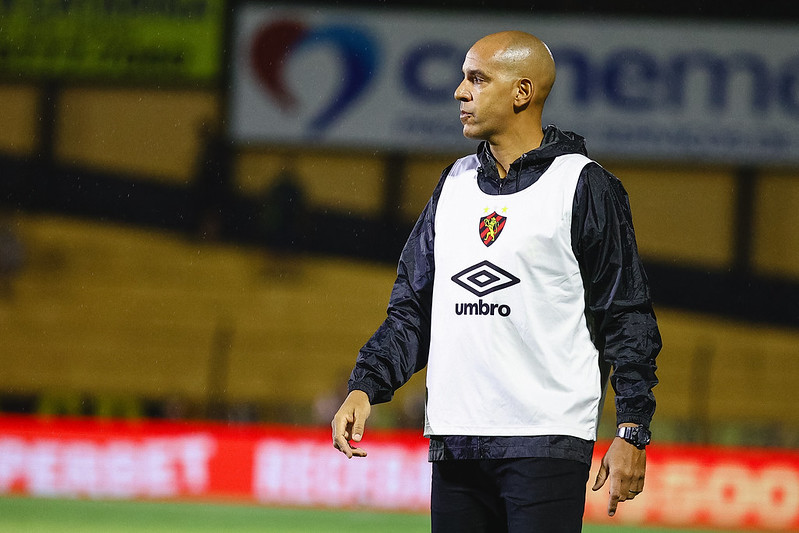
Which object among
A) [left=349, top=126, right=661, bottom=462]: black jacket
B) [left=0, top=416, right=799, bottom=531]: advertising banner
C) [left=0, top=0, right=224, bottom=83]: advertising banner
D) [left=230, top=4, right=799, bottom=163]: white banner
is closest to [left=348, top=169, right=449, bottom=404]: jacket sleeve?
[left=349, top=126, right=661, bottom=462]: black jacket

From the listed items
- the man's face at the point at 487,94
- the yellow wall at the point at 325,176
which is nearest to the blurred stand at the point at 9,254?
the yellow wall at the point at 325,176

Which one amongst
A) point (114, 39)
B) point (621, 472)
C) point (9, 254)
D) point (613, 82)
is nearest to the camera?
point (621, 472)

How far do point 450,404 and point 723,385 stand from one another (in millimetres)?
10613

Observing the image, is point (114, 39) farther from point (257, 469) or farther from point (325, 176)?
point (257, 469)

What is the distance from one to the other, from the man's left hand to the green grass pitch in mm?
5182

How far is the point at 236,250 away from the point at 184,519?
5.34 meters

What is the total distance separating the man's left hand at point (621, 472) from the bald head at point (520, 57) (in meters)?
0.74

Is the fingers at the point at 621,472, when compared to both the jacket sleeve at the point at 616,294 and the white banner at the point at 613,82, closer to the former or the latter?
the jacket sleeve at the point at 616,294

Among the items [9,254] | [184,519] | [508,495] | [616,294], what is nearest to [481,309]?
[616,294]

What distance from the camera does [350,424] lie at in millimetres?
2455

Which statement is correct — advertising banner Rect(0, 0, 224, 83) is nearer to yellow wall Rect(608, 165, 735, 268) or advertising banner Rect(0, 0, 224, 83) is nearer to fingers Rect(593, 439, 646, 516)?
yellow wall Rect(608, 165, 735, 268)

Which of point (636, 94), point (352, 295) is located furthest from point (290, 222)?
point (636, 94)

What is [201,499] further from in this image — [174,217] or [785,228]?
[785,228]

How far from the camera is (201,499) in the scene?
8.50 metres
